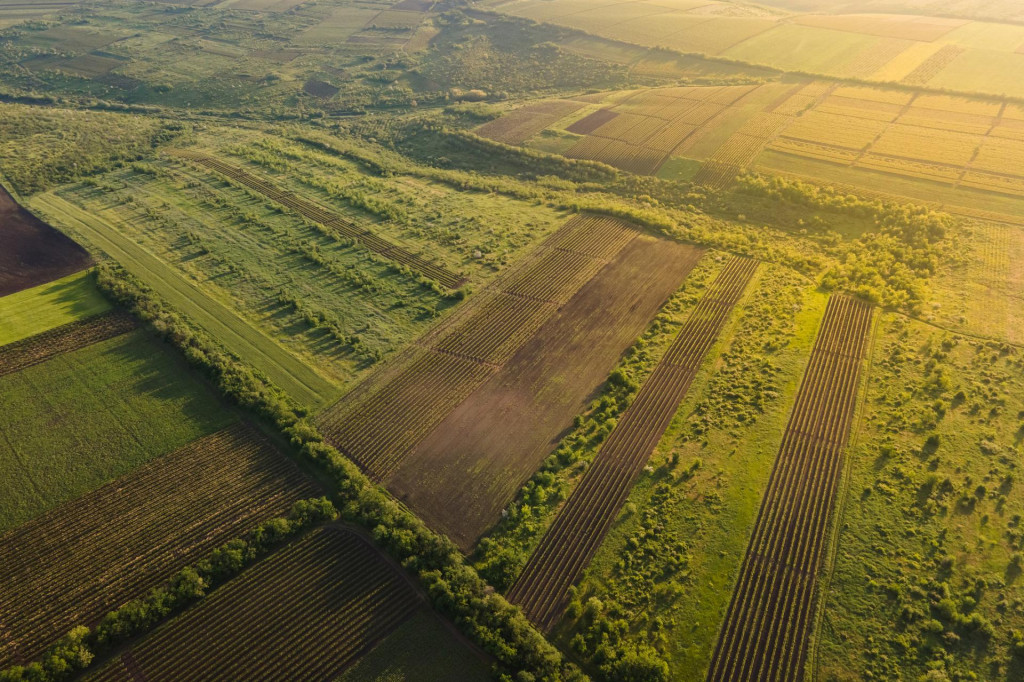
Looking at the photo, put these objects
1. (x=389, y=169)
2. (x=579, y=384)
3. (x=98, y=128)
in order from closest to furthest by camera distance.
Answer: (x=579, y=384)
(x=389, y=169)
(x=98, y=128)

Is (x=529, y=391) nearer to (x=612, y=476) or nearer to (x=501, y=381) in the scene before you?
(x=501, y=381)

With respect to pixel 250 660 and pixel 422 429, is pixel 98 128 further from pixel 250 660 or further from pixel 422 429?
pixel 250 660

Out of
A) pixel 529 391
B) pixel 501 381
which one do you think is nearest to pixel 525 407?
pixel 529 391

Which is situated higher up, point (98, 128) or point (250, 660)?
point (98, 128)

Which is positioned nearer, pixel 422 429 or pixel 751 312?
pixel 422 429

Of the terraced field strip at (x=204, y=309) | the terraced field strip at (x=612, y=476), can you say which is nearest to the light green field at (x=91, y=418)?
the terraced field strip at (x=204, y=309)

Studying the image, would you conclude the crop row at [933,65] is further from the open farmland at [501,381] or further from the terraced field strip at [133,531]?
the terraced field strip at [133,531]

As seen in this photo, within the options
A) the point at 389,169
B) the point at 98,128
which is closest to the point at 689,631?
the point at 389,169

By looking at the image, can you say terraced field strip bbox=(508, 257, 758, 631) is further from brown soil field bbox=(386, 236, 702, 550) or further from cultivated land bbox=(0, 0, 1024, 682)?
brown soil field bbox=(386, 236, 702, 550)
